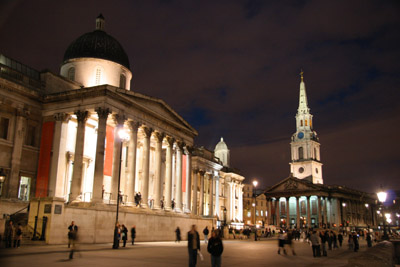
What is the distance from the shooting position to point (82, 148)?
31.9 metres

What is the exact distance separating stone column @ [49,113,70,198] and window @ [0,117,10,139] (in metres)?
3.89

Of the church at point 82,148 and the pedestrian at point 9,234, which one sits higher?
the church at point 82,148

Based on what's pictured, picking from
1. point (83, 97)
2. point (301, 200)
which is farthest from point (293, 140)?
point (83, 97)

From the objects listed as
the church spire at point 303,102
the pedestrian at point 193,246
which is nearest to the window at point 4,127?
the pedestrian at point 193,246

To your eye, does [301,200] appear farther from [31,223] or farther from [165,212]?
[31,223]

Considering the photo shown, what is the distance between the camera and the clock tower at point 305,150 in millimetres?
121938

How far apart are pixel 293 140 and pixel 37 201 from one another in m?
112

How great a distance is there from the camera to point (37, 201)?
24.3 metres

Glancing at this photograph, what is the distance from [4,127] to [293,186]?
88294mm

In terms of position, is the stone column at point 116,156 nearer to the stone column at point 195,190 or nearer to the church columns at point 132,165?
the church columns at point 132,165

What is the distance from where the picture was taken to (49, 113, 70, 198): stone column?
3231cm

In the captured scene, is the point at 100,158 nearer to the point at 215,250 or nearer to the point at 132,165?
the point at 132,165

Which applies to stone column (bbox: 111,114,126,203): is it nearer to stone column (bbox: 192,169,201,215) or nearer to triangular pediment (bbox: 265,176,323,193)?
stone column (bbox: 192,169,201,215)

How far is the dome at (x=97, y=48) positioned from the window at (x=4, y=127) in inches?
512
